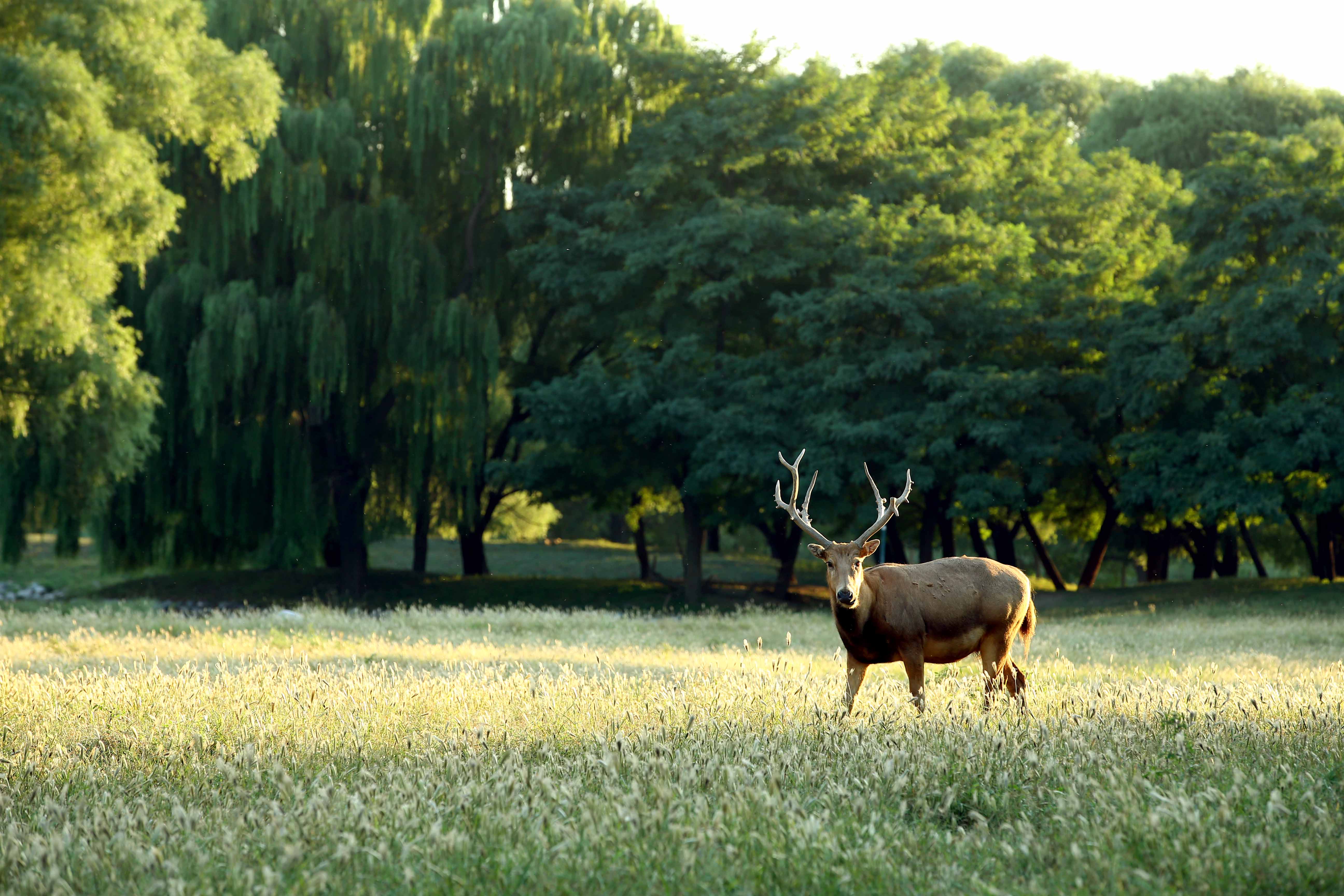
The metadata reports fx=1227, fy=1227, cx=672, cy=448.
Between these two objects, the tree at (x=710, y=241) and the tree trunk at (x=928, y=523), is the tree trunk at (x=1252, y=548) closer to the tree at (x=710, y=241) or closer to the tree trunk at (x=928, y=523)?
the tree trunk at (x=928, y=523)

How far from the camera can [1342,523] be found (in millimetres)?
30312

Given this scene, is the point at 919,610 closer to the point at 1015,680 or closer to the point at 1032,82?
the point at 1015,680

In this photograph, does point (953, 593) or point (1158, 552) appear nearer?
point (953, 593)

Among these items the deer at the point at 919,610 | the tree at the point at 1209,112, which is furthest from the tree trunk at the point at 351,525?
the tree at the point at 1209,112

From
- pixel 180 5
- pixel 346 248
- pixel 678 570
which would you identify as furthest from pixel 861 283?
pixel 678 570

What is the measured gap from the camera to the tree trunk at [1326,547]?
2970 cm

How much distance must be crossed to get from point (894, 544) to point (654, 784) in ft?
117

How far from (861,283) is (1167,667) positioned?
576 inches

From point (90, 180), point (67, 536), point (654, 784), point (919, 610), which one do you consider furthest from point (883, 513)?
point (67, 536)

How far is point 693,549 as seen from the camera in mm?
29969

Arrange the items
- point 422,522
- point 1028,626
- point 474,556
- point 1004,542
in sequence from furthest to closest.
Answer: point 1004,542 → point 474,556 → point 422,522 → point 1028,626

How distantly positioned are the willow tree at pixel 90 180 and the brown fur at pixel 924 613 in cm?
1408

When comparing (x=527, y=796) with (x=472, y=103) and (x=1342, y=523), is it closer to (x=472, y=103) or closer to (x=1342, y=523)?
(x=472, y=103)

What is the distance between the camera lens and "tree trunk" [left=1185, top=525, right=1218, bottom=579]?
3591 centimetres
